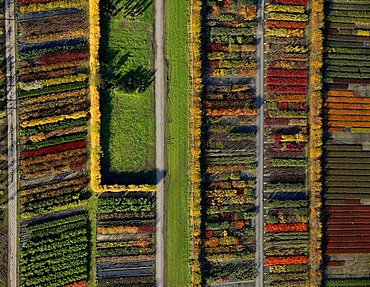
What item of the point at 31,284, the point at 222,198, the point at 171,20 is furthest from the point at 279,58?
the point at 31,284

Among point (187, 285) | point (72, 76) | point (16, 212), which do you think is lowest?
point (187, 285)

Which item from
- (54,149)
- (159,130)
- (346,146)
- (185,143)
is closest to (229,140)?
(185,143)

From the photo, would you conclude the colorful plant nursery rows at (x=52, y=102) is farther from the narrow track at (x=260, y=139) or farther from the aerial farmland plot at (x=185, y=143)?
the narrow track at (x=260, y=139)

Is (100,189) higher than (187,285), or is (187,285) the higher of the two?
(100,189)

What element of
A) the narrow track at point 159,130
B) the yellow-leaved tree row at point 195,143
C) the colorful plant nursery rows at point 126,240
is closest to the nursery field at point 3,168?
the colorful plant nursery rows at point 126,240

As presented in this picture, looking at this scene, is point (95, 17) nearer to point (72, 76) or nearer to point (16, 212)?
point (72, 76)
